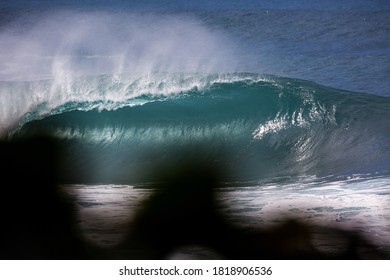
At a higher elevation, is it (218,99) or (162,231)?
(218,99)

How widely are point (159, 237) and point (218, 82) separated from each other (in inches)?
127

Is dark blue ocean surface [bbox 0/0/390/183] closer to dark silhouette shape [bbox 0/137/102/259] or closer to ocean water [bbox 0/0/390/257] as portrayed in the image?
ocean water [bbox 0/0/390/257]

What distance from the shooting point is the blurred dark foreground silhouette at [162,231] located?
16.1 feet

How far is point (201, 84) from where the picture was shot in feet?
25.8

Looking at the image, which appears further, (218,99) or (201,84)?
(201,84)

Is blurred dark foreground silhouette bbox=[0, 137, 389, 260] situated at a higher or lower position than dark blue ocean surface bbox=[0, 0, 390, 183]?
lower

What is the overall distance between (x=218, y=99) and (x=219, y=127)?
20.0 inches

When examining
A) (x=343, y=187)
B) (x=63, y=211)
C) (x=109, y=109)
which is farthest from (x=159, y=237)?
(x=109, y=109)

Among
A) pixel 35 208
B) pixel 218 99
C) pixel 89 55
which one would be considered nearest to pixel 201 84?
pixel 218 99

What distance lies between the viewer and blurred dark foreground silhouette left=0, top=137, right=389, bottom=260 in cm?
492

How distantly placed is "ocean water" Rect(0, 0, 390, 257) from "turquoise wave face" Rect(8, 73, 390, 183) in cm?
2

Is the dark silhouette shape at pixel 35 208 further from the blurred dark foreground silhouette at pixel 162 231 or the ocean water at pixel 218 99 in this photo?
the ocean water at pixel 218 99

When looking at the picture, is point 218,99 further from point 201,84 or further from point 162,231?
point 162,231

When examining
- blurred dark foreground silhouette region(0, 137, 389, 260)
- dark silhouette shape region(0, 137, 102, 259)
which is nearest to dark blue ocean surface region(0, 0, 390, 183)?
dark silhouette shape region(0, 137, 102, 259)
